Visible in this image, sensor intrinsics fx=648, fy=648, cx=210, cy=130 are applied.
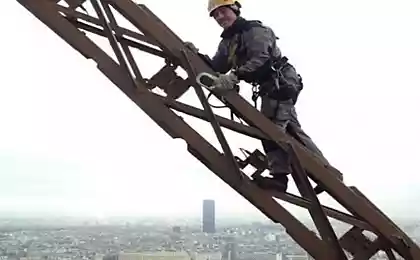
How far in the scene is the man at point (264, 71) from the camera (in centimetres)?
476

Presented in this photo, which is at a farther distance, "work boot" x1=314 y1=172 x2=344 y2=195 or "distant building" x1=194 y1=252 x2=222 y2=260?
"distant building" x1=194 y1=252 x2=222 y2=260

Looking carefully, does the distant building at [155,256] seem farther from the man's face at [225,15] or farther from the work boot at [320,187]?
the man's face at [225,15]

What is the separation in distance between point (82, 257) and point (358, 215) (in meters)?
5.99

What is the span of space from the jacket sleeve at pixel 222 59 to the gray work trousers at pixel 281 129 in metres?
0.41

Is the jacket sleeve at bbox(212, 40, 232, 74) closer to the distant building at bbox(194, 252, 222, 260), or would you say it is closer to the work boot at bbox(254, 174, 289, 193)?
the work boot at bbox(254, 174, 289, 193)

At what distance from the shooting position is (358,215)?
4988 millimetres

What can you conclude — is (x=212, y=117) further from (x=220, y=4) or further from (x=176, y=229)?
(x=176, y=229)

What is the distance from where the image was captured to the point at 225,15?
4.94 metres

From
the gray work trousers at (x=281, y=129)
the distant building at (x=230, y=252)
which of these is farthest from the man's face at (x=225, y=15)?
the distant building at (x=230, y=252)

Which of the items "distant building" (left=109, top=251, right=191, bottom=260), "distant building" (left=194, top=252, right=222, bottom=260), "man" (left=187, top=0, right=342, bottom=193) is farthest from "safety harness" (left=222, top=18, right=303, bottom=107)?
"distant building" (left=194, top=252, right=222, bottom=260)

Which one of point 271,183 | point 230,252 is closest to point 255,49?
point 271,183

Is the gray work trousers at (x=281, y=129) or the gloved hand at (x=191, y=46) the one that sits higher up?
the gloved hand at (x=191, y=46)

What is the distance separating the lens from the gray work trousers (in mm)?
4977

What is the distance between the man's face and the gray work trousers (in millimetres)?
651
